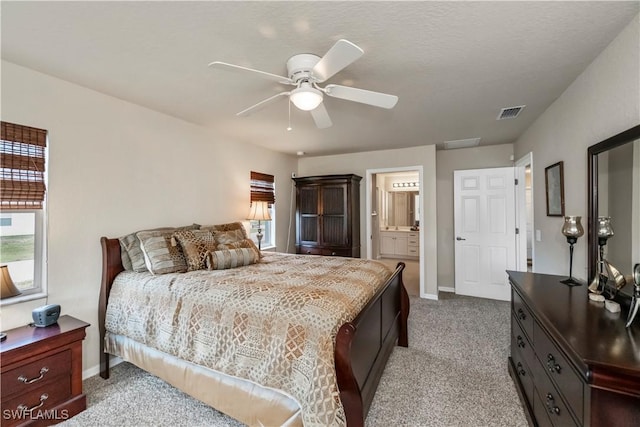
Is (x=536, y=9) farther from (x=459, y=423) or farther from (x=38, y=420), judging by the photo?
(x=38, y=420)

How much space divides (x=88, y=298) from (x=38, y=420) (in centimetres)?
89

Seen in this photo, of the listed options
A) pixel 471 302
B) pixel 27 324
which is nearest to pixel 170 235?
pixel 27 324

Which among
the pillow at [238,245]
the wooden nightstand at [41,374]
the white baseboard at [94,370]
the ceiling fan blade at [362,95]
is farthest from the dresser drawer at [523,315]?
the white baseboard at [94,370]

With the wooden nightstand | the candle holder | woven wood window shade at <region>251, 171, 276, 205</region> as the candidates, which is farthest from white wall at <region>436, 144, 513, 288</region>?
the wooden nightstand

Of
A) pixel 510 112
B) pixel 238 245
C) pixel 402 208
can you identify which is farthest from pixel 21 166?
pixel 402 208

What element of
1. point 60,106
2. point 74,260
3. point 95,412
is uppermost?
point 60,106

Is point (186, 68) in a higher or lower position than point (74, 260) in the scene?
higher

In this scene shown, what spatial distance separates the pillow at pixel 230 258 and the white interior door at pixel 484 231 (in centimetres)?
352

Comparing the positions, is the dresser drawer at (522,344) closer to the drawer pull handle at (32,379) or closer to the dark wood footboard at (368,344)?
the dark wood footboard at (368,344)

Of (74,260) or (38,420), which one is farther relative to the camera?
(74,260)

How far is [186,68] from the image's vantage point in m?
2.06

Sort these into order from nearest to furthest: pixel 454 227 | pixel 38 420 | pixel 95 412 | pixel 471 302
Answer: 1. pixel 38 420
2. pixel 95 412
3. pixel 471 302
4. pixel 454 227

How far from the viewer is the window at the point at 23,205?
201 centimetres

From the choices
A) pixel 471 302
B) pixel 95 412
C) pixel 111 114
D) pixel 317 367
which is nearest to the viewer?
pixel 317 367
